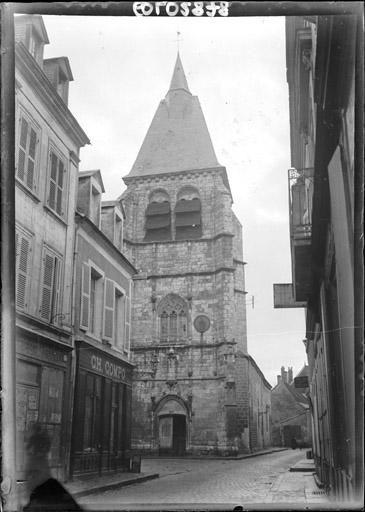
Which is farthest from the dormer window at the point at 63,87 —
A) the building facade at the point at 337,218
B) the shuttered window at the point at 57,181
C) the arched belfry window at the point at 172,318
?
the arched belfry window at the point at 172,318

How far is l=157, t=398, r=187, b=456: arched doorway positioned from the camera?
33.3 meters

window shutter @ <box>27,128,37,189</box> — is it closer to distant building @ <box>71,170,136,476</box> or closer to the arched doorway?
distant building @ <box>71,170,136,476</box>

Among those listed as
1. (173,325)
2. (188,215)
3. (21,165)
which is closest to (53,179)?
(21,165)

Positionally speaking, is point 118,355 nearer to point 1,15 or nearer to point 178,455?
point 1,15

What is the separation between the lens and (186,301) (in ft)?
121

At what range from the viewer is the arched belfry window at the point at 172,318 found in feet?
119

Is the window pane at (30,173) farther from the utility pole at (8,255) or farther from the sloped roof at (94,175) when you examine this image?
the sloped roof at (94,175)

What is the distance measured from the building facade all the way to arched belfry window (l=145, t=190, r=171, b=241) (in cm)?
2875

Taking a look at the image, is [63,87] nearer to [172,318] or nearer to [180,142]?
[172,318]

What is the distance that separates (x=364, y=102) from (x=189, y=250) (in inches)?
1389

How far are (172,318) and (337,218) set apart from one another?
32119mm

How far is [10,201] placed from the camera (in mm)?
3436

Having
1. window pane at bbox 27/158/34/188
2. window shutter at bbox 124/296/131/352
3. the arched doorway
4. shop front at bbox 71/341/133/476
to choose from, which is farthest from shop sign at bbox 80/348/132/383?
the arched doorway

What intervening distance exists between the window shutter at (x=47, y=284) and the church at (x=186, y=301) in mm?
25548
